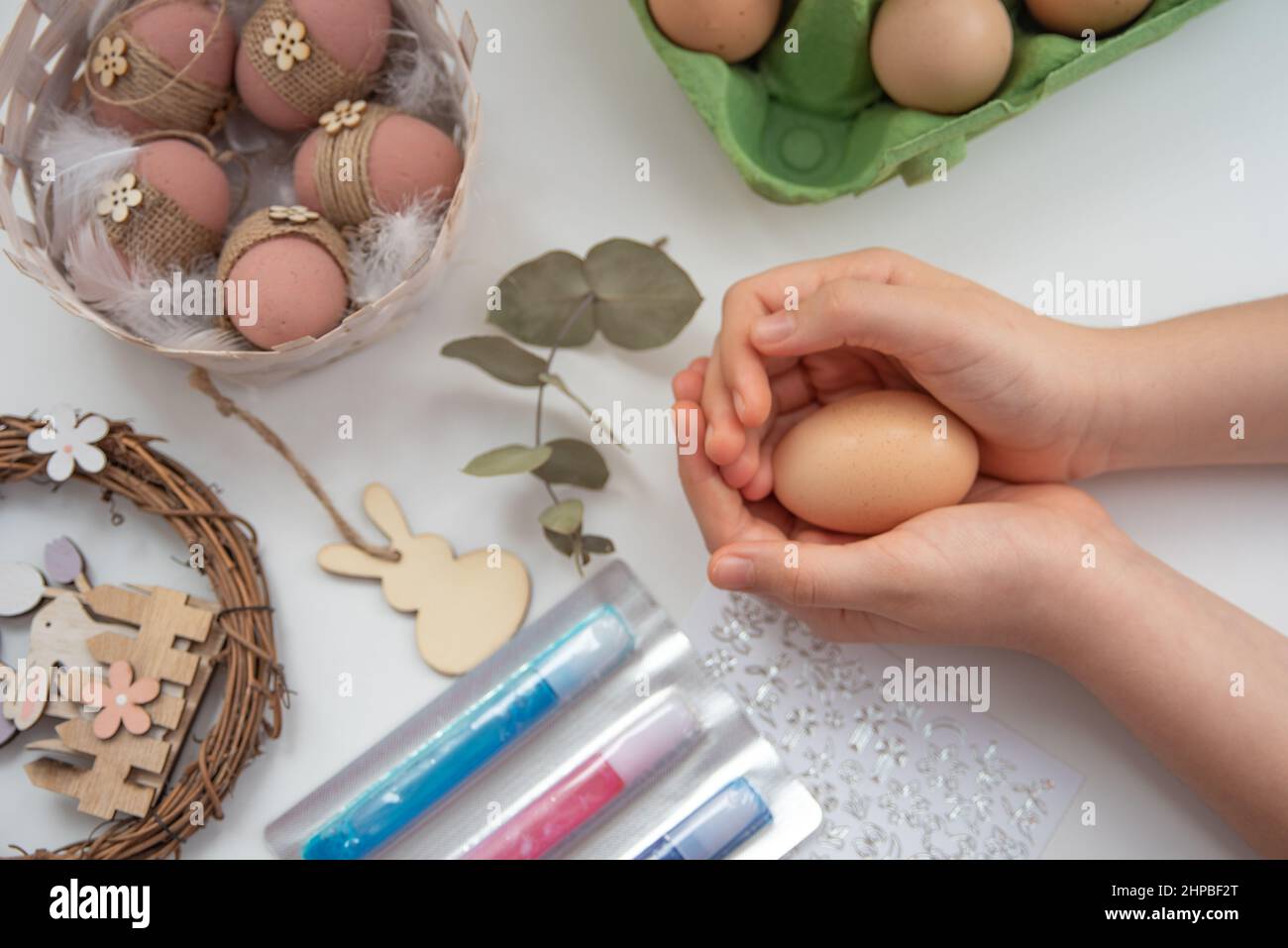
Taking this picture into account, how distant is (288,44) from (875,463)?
476 mm

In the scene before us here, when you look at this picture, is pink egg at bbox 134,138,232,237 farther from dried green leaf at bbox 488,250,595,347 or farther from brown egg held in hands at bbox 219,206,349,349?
dried green leaf at bbox 488,250,595,347

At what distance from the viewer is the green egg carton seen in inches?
28.2

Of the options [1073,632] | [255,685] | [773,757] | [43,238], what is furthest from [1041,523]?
[43,238]

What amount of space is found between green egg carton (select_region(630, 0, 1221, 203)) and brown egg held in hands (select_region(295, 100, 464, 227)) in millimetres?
174

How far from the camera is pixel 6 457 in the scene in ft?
2.50

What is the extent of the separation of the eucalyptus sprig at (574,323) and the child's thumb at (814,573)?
0.14m

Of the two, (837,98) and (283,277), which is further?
(837,98)

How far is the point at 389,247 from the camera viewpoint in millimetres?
722

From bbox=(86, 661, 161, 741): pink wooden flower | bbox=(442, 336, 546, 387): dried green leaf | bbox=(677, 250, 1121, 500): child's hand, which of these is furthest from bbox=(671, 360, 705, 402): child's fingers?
bbox=(86, 661, 161, 741): pink wooden flower

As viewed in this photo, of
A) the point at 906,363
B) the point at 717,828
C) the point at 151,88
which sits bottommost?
the point at 717,828

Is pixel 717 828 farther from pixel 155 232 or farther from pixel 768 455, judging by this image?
pixel 155 232

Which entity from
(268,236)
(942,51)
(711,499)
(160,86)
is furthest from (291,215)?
(942,51)

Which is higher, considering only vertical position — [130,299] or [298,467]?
[130,299]
